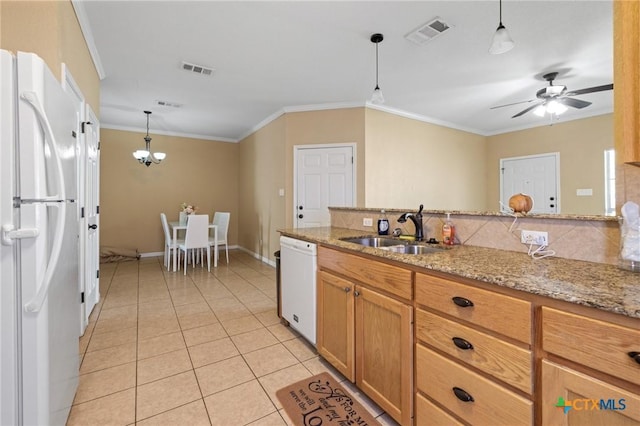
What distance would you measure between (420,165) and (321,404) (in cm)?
443

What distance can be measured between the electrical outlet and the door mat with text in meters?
1.22

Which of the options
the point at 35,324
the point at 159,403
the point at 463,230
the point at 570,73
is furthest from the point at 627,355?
the point at 570,73

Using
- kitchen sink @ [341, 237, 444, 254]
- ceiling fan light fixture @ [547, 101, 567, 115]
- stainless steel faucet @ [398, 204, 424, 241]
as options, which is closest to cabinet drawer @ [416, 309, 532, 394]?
kitchen sink @ [341, 237, 444, 254]

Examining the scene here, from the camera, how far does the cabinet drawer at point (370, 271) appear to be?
52.9 inches

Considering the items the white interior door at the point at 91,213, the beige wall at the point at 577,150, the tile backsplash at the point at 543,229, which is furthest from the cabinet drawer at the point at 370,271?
the beige wall at the point at 577,150

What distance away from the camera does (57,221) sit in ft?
3.99

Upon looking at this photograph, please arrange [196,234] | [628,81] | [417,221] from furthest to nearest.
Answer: [196,234] < [417,221] < [628,81]

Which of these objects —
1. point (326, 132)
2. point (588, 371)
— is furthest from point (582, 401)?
point (326, 132)

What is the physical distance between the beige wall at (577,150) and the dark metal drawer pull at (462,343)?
568 cm

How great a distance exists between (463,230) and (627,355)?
42.3 inches

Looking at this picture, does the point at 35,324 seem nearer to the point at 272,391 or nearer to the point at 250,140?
the point at 272,391

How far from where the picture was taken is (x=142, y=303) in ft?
10.3

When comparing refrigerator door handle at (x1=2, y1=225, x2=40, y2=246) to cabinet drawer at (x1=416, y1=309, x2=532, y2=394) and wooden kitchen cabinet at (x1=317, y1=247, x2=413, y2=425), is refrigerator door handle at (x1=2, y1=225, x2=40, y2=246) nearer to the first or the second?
wooden kitchen cabinet at (x1=317, y1=247, x2=413, y2=425)

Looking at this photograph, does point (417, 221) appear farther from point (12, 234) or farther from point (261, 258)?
point (261, 258)
